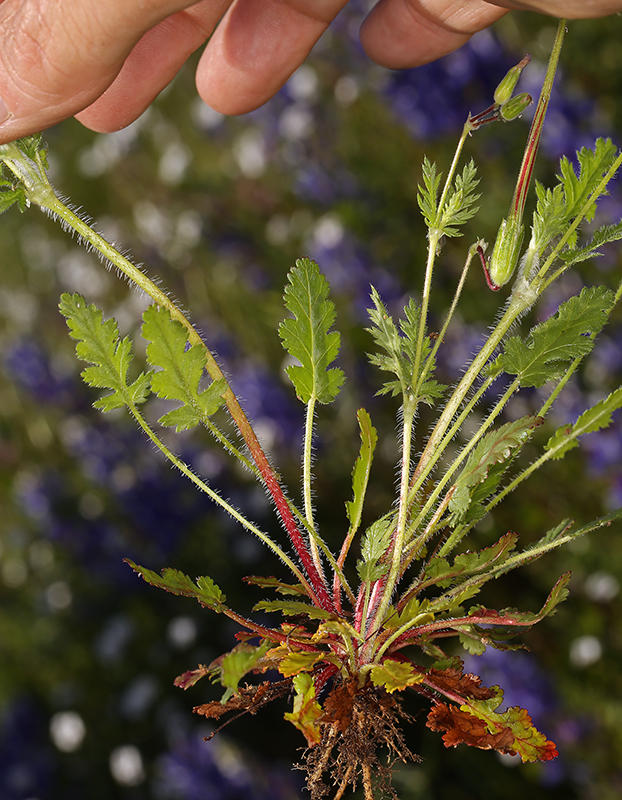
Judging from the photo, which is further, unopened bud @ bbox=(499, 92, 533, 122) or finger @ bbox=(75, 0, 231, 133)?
finger @ bbox=(75, 0, 231, 133)

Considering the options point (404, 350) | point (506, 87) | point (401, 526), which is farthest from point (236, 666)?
point (506, 87)

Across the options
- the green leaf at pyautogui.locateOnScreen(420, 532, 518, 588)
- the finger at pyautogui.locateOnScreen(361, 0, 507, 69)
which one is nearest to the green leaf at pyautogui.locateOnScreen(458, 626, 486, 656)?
the green leaf at pyautogui.locateOnScreen(420, 532, 518, 588)

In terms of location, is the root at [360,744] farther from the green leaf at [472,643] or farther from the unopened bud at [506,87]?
the unopened bud at [506,87]

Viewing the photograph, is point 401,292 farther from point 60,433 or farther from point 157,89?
point 60,433

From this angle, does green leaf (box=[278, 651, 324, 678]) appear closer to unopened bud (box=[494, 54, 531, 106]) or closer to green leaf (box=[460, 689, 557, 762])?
green leaf (box=[460, 689, 557, 762])

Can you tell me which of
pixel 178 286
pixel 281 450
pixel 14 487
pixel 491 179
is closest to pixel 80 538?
pixel 14 487

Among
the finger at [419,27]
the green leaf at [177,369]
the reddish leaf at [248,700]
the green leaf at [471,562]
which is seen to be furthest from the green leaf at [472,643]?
the finger at [419,27]
